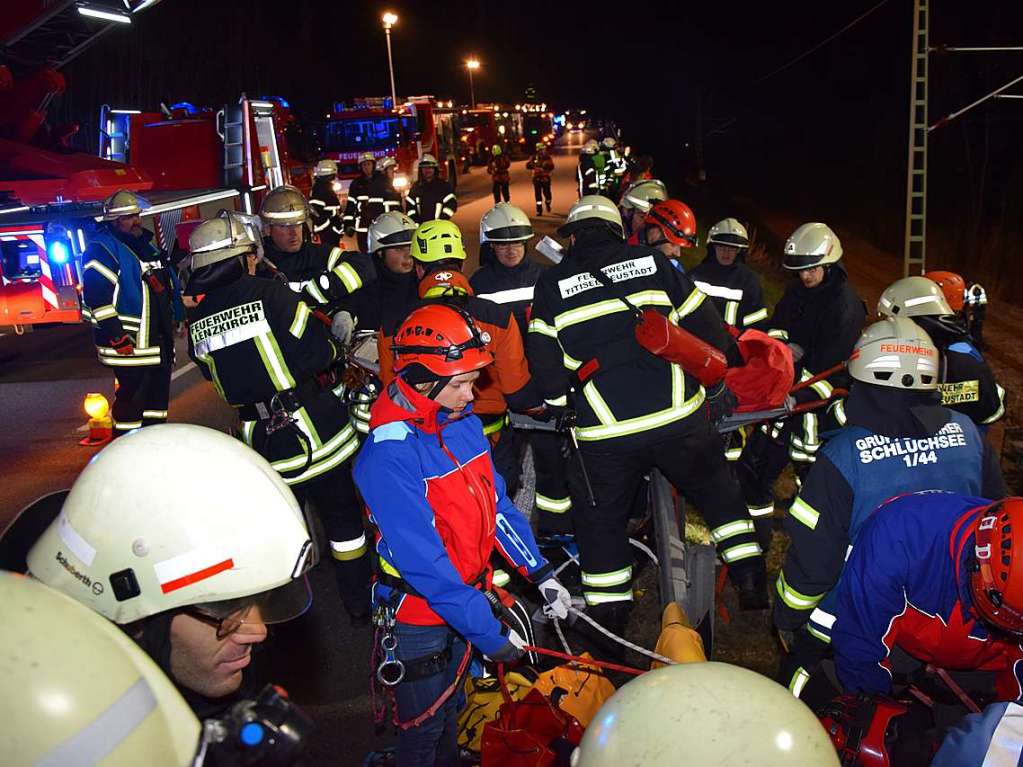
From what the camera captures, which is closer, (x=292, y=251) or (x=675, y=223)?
(x=675, y=223)

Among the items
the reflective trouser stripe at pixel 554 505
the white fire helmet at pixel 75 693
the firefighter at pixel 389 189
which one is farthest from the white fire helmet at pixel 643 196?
the white fire helmet at pixel 75 693

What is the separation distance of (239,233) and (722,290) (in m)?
3.16

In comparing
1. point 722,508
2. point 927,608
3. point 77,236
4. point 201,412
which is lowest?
point 201,412

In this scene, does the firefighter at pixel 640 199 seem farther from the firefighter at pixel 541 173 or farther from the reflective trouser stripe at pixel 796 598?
the firefighter at pixel 541 173

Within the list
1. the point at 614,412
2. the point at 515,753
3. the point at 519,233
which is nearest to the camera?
the point at 515,753

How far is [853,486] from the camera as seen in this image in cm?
296

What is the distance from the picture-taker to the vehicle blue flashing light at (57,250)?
9.40 m

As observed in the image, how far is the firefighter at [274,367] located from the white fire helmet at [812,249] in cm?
283

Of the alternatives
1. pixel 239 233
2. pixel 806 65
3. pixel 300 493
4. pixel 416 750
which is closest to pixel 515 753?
pixel 416 750

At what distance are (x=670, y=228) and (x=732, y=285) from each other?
1.88 feet

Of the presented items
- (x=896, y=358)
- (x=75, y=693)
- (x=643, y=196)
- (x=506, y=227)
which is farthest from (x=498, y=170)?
(x=75, y=693)

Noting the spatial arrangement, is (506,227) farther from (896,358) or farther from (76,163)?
(76,163)

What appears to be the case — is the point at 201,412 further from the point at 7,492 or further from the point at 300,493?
the point at 300,493

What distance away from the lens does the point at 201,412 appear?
319 inches
